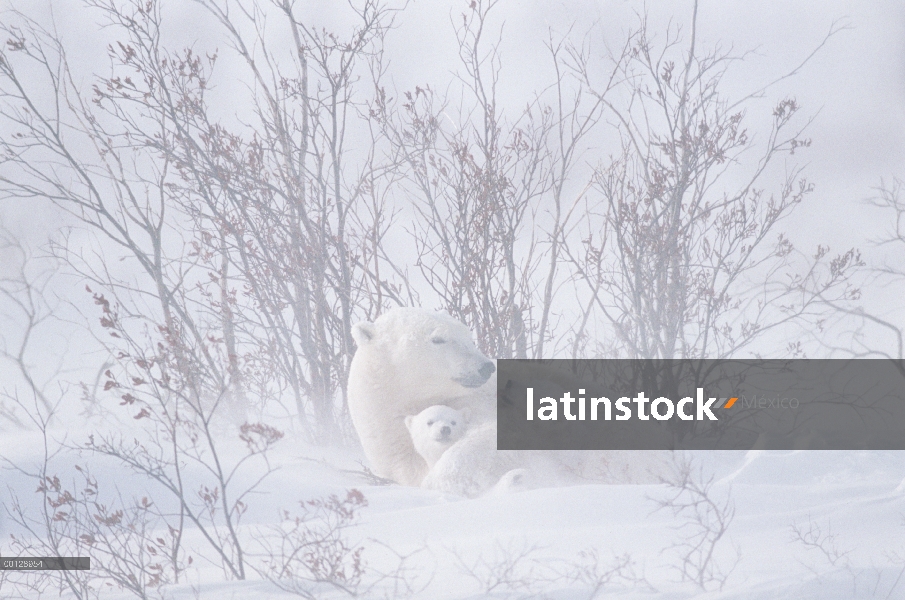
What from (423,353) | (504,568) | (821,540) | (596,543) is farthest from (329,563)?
(821,540)

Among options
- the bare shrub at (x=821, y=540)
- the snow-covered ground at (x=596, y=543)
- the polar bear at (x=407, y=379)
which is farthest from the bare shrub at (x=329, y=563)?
the bare shrub at (x=821, y=540)

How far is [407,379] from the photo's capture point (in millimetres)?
3312

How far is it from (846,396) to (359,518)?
10.0 ft

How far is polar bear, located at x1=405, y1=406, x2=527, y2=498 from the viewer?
294 cm

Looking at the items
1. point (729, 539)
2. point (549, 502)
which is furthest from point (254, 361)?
point (729, 539)

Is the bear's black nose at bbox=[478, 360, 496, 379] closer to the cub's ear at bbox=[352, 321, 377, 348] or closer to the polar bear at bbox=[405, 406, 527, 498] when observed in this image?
the polar bear at bbox=[405, 406, 527, 498]

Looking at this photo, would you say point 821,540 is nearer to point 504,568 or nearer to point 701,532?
point 701,532

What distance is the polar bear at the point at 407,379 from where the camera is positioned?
3.23 meters

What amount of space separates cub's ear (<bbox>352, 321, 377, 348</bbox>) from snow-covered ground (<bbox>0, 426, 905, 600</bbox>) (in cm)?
64

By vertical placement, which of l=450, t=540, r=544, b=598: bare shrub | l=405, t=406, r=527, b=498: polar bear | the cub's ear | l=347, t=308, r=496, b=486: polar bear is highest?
the cub's ear

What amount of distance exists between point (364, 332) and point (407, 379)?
272mm

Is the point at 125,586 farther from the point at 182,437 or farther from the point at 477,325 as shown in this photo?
the point at 477,325

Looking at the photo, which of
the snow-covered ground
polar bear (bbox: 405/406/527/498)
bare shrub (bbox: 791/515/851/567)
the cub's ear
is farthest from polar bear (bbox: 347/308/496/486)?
bare shrub (bbox: 791/515/851/567)

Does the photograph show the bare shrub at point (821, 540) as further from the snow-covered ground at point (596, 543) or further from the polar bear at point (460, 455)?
the polar bear at point (460, 455)
